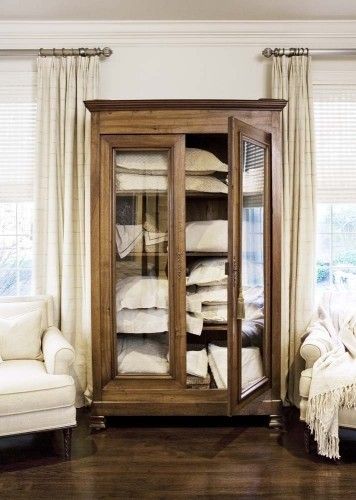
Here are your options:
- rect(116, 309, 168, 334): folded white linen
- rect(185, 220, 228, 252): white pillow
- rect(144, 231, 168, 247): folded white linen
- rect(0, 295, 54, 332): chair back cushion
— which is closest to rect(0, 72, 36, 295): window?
rect(0, 295, 54, 332): chair back cushion

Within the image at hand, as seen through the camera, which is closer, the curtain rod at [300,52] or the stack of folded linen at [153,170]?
the stack of folded linen at [153,170]

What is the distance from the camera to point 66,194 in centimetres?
383

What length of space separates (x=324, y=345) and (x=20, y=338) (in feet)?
6.09

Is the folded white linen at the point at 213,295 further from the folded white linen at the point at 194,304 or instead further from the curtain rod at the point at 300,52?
the curtain rod at the point at 300,52

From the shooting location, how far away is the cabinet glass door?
336 centimetres

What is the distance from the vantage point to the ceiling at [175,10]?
11.6ft

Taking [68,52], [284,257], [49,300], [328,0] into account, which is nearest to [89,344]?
[49,300]

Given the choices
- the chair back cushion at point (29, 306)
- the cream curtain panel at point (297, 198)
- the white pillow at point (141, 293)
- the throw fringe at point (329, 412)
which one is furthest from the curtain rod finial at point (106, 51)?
the throw fringe at point (329, 412)

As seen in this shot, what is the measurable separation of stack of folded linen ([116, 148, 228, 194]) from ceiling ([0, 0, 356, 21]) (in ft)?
3.28

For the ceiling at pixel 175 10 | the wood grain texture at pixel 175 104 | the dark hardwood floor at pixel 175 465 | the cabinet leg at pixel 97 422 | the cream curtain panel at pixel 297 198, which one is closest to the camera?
the dark hardwood floor at pixel 175 465

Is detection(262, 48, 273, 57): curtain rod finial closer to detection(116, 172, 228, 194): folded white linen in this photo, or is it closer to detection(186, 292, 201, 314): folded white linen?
detection(116, 172, 228, 194): folded white linen

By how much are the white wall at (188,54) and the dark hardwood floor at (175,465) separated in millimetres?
2299

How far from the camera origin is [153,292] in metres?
3.42

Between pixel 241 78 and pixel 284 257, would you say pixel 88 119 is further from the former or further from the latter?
pixel 284 257
